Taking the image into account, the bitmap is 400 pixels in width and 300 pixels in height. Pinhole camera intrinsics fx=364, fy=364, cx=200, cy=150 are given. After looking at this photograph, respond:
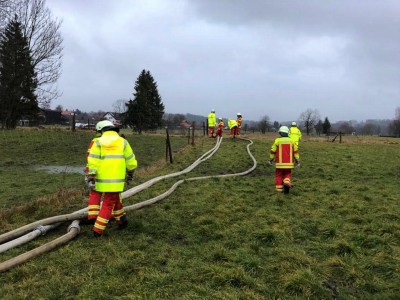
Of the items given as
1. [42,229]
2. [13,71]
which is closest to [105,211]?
[42,229]

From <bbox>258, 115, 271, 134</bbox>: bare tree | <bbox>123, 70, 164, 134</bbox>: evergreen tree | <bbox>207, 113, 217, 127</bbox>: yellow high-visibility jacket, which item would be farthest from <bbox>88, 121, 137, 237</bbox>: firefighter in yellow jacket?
<bbox>258, 115, 271, 134</bbox>: bare tree

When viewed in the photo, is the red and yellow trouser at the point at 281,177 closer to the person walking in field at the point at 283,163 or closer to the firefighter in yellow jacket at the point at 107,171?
the person walking in field at the point at 283,163

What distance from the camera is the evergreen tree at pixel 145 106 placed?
48.6 m

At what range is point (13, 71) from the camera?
3303 centimetres

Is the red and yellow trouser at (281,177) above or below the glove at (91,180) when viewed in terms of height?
below

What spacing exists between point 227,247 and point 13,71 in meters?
33.8

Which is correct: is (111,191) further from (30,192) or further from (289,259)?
(30,192)

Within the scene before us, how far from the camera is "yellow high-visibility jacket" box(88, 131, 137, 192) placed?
5645mm

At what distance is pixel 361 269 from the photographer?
4465 millimetres

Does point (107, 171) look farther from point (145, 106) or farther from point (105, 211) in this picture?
point (145, 106)

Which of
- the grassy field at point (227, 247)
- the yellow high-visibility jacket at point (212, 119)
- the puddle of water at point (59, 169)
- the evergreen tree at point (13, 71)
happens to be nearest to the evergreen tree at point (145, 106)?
the evergreen tree at point (13, 71)

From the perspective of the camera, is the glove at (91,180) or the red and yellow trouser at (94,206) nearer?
the glove at (91,180)

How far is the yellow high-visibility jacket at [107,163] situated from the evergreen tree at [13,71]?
3108 centimetres

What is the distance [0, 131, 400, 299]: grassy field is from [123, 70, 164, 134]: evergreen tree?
124ft
